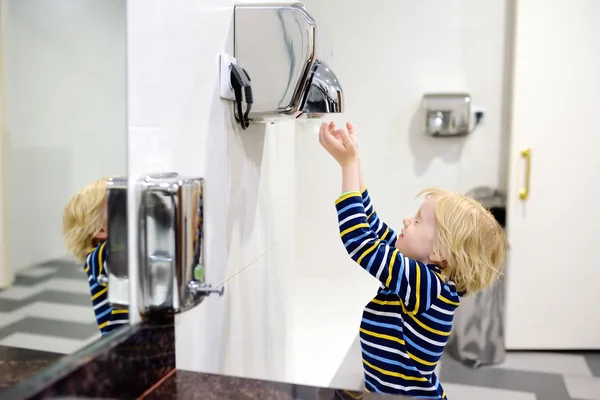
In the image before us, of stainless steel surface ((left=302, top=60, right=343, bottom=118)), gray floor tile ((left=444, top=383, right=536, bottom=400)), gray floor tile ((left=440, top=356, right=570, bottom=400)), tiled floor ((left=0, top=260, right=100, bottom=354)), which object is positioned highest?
stainless steel surface ((left=302, top=60, right=343, bottom=118))

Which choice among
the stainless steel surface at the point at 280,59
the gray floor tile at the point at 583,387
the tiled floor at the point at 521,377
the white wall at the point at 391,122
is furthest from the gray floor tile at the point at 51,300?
the gray floor tile at the point at 583,387

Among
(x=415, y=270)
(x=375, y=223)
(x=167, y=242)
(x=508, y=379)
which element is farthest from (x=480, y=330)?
(x=167, y=242)

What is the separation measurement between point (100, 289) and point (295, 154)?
1642mm

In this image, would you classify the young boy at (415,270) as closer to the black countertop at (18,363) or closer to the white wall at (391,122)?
the black countertop at (18,363)

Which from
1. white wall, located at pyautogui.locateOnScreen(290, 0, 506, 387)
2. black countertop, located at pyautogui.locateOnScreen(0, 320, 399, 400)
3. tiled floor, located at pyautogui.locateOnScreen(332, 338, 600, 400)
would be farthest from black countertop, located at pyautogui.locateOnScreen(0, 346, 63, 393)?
white wall, located at pyautogui.locateOnScreen(290, 0, 506, 387)

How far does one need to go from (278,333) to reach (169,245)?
81 cm

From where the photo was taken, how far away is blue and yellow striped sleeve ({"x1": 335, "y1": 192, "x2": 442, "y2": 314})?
3.32ft

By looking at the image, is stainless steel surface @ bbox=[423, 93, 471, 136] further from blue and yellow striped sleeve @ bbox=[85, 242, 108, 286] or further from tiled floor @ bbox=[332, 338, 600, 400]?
blue and yellow striped sleeve @ bbox=[85, 242, 108, 286]

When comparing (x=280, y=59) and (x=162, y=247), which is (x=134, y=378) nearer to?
(x=162, y=247)

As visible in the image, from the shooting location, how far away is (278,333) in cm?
147

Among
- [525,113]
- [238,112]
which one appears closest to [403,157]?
[525,113]

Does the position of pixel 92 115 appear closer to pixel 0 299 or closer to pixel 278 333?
pixel 0 299

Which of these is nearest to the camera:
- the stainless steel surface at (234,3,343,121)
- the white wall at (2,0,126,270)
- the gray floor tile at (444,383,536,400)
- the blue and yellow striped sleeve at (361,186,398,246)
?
the white wall at (2,0,126,270)

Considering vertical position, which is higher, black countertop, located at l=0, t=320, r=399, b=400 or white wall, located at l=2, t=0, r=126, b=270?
white wall, located at l=2, t=0, r=126, b=270
